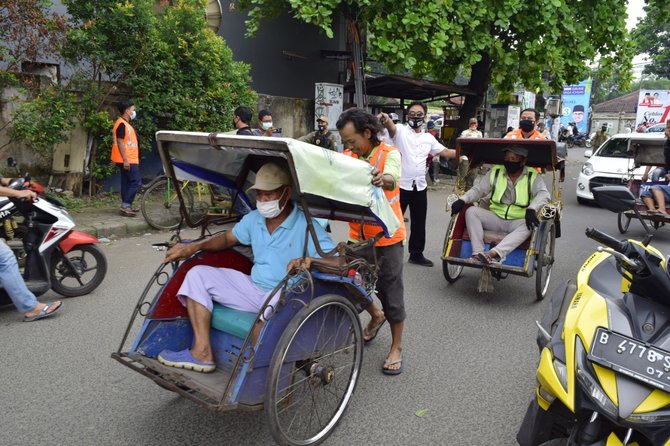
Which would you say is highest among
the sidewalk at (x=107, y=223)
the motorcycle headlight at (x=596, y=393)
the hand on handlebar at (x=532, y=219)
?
the hand on handlebar at (x=532, y=219)

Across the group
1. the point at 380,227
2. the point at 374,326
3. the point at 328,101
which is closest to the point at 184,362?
the point at 380,227

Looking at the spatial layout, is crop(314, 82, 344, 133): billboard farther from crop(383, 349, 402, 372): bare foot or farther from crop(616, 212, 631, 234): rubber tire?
crop(383, 349, 402, 372): bare foot

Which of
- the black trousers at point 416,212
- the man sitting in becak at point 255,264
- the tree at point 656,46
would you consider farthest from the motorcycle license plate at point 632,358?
the tree at point 656,46

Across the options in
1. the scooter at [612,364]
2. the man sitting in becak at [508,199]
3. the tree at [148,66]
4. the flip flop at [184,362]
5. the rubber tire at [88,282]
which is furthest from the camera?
the tree at [148,66]

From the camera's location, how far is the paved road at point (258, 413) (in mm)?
2824

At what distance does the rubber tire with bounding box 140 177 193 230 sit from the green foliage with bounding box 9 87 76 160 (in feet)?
4.90

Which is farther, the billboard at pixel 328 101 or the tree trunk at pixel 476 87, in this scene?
the tree trunk at pixel 476 87

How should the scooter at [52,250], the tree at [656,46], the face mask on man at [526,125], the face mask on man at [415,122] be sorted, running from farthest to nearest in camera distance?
the tree at [656,46] → the face mask on man at [526,125] → the face mask on man at [415,122] → the scooter at [52,250]

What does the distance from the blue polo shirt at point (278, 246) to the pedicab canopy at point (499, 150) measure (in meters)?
2.90

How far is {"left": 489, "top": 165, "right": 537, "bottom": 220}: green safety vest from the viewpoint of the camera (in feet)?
16.8

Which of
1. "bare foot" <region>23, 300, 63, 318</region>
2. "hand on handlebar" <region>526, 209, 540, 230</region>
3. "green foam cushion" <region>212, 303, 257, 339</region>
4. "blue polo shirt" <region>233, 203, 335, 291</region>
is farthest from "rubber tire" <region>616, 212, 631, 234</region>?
"bare foot" <region>23, 300, 63, 318</region>

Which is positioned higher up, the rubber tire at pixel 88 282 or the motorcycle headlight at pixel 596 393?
the motorcycle headlight at pixel 596 393

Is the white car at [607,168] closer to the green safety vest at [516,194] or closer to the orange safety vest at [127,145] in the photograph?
the green safety vest at [516,194]

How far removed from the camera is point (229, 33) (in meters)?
12.2
